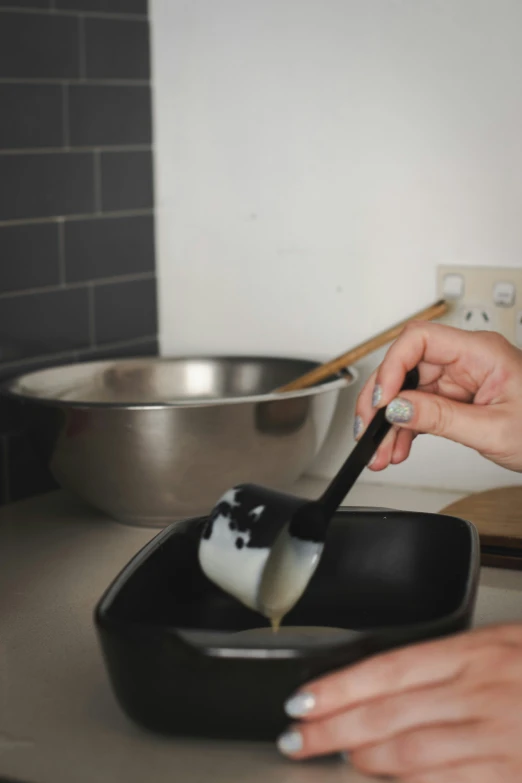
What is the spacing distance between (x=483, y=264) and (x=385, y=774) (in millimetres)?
759

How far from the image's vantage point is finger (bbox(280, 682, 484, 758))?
0.65 m

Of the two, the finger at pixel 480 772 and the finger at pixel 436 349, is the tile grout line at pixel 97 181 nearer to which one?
the finger at pixel 436 349

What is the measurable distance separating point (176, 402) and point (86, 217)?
0.40 m

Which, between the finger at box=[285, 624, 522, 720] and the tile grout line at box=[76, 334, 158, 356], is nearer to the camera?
the finger at box=[285, 624, 522, 720]

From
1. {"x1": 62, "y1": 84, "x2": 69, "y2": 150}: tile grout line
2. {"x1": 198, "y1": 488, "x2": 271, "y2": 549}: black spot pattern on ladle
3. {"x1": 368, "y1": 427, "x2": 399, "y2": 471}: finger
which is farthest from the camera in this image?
{"x1": 62, "y1": 84, "x2": 69, "y2": 150}: tile grout line

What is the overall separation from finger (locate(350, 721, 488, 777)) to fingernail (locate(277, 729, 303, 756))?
0.15 ft

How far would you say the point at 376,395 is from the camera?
0.96 m

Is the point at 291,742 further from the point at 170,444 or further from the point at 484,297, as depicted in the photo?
the point at 484,297

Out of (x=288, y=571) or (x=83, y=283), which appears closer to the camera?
(x=288, y=571)

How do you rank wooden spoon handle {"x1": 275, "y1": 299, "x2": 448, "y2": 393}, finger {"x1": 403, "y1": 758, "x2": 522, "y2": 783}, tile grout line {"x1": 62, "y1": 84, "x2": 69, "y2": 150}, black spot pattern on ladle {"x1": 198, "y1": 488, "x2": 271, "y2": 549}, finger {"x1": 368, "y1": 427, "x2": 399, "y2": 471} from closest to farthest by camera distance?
finger {"x1": 403, "y1": 758, "x2": 522, "y2": 783}
black spot pattern on ladle {"x1": 198, "y1": 488, "x2": 271, "y2": 549}
finger {"x1": 368, "y1": 427, "x2": 399, "y2": 471}
wooden spoon handle {"x1": 275, "y1": 299, "x2": 448, "y2": 393}
tile grout line {"x1": 62, "y1": 84, "x2": 69, "y2": 150}

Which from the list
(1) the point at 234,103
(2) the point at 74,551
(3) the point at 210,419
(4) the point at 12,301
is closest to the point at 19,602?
(2) the point at 74,551

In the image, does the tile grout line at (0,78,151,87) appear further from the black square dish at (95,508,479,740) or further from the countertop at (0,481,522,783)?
the black square dish at (95,508,479,740)

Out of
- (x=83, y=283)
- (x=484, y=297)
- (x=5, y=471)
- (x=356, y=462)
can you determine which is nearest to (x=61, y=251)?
(x=83, y=283)

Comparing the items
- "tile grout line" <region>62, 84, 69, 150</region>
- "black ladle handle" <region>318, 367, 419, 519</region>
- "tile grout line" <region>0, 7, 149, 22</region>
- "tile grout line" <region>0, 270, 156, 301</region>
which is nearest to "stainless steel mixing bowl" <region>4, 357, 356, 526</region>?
"tile grout line" <region>0, 270, 156, 301</region>
